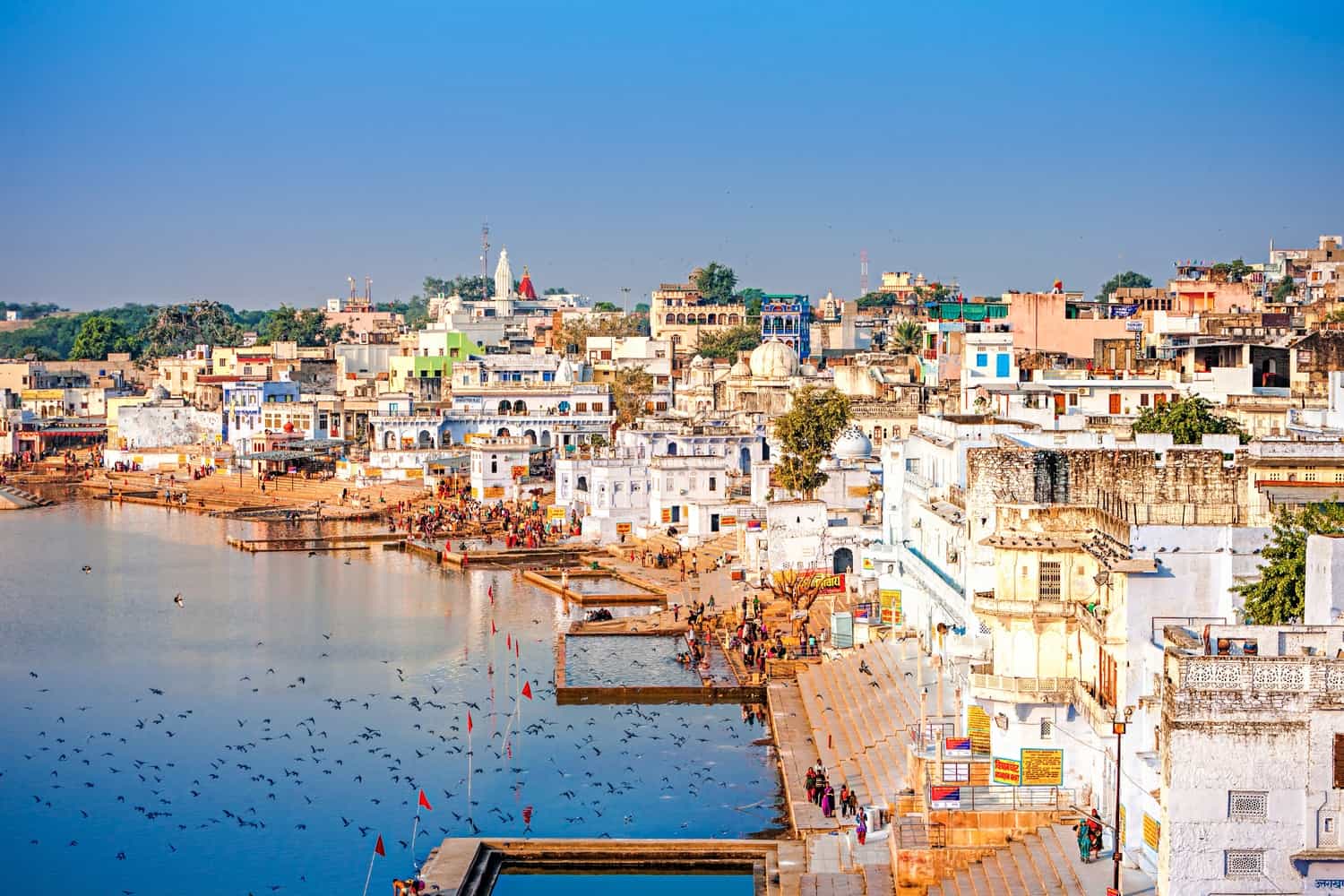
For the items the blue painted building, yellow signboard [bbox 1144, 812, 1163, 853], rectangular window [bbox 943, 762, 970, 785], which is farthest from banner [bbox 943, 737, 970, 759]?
the blue painted building

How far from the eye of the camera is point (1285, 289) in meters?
62.3

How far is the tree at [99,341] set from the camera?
102375 mm

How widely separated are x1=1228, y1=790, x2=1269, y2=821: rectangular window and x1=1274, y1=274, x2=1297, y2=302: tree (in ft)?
159

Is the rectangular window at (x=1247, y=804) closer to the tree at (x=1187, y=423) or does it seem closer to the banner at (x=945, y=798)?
the banner at (x=945, y=798)

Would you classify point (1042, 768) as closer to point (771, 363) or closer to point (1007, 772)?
point (1007, 772)

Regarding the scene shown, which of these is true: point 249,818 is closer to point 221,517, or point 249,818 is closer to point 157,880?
point 157,880

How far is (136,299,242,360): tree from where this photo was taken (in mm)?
102875

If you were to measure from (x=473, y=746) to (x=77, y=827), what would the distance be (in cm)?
559

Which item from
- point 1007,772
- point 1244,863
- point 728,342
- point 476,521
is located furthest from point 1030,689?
point 728,342

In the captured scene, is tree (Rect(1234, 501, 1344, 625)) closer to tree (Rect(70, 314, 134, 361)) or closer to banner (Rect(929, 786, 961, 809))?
banner (Rect(929, 786, 961, 809))

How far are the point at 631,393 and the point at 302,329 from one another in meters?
42.4

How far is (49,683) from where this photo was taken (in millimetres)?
31141

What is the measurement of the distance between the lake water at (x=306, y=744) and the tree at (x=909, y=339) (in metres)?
23.7

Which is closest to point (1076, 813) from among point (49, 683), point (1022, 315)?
point (49, 683)
